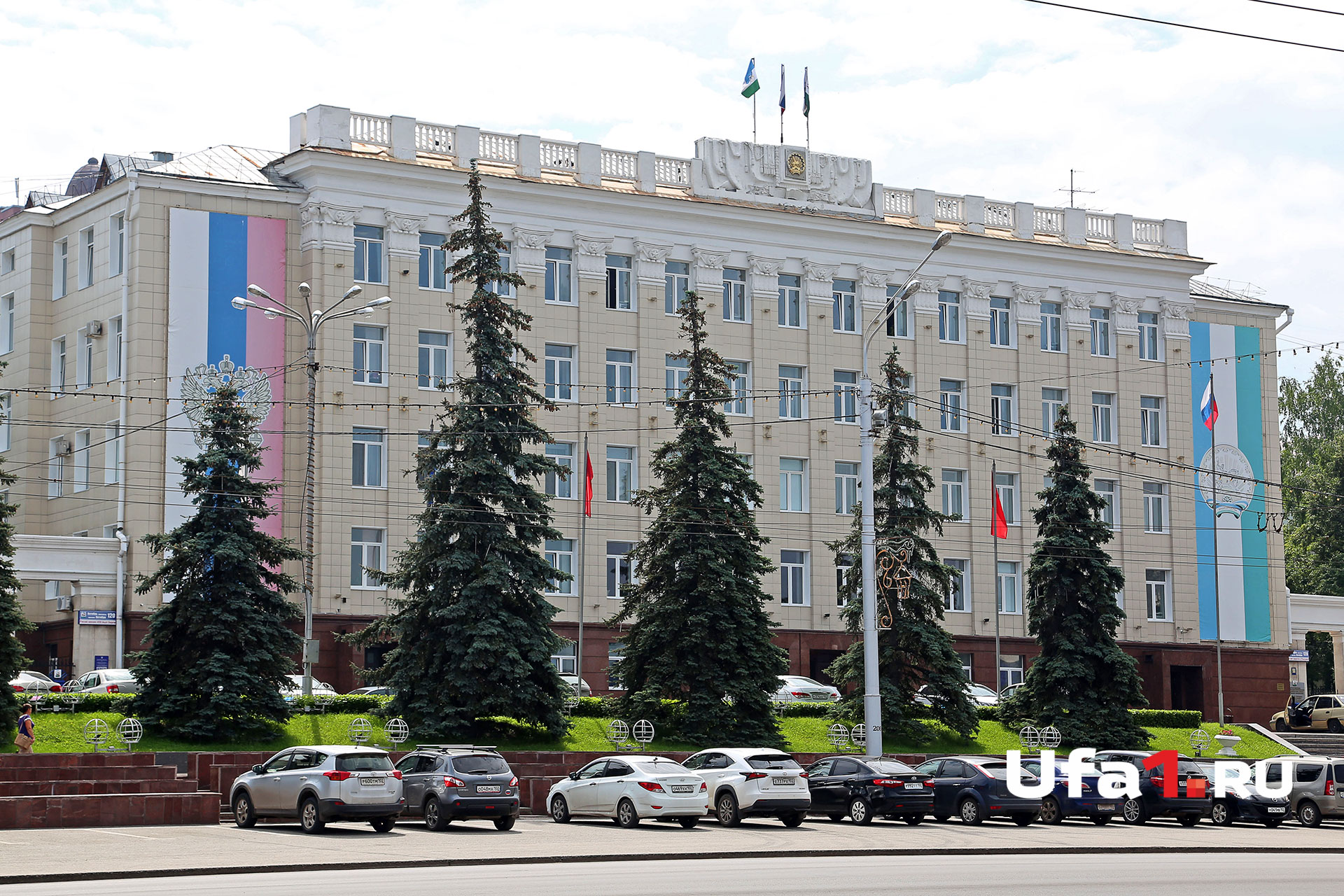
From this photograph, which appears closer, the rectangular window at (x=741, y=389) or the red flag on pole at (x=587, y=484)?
the red flag on pole at (x=587, y=484)

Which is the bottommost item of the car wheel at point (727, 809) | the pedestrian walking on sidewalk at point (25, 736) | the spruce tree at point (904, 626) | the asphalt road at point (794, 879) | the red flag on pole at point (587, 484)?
the car wheel at point (727, 809)

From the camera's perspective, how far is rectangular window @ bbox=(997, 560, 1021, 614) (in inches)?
2633

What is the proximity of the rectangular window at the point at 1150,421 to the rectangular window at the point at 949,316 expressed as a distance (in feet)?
29.1

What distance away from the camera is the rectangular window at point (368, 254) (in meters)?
57.2

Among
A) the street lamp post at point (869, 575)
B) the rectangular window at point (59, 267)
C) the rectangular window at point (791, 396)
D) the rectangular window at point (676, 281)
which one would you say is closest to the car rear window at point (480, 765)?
the street lamp post at point (869, 575)

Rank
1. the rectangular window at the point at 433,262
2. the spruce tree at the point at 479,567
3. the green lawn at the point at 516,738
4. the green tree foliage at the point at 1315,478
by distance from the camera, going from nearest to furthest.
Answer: the green lawn at the point at 516,738 < the spruce tree at the point at 479,567 < the rectangular window at the point at 433,262 < the green tree foliage at the point at 1315,478

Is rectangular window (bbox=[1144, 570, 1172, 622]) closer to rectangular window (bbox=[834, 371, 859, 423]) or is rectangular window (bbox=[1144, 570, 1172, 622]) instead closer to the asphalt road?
rectangular window (bbox=[834, 371, 859, 423])

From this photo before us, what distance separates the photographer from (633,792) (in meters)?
30.2

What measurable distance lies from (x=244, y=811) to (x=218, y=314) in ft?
95.1

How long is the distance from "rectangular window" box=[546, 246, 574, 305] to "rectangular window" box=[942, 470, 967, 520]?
1658 cm

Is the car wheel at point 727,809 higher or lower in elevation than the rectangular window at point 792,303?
lower

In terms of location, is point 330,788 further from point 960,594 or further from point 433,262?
point 960,594

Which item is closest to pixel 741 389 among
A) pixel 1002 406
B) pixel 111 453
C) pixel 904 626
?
pixel 1002 406

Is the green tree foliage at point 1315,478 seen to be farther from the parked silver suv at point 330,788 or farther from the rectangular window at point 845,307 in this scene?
the parked silver suv at point 330,788
